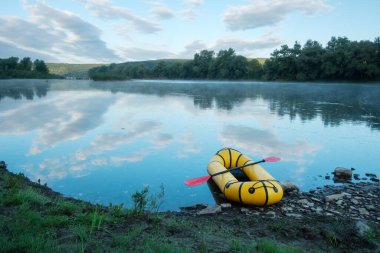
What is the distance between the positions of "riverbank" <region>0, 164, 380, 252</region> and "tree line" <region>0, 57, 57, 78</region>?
100 meters

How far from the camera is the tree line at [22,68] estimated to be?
94812 millimetres

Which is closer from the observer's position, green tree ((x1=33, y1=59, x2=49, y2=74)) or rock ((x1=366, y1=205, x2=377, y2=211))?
rock ((x1=366, y1=205, x2=377, y2=211))

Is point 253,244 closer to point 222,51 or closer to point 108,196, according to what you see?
point 108,196

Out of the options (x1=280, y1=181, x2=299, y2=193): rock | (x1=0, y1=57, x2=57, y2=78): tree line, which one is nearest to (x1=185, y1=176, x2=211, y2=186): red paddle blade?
(x1=280, y1=181, x2=299, y2=193): rock

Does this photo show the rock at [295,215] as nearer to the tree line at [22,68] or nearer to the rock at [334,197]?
the rock at [334,197]

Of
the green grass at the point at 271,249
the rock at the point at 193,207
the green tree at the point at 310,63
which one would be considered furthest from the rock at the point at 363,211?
the green tree at the point at 310,63

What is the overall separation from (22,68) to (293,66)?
84.6m

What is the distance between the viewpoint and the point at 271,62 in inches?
3474

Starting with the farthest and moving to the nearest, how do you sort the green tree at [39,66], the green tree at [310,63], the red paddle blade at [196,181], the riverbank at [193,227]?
1. the green tree at [39,66]
2. the green tree at [310,63]
3. the red paddle blade at [196,181]
4. the riverbank at [193,227]

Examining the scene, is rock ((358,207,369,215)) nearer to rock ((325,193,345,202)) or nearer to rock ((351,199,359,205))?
rock ((351,199,359,205))

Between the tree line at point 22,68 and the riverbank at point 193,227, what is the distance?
100152mm

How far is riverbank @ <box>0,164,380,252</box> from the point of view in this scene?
13.2 ft

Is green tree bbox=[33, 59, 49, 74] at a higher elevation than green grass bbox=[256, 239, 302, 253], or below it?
higher

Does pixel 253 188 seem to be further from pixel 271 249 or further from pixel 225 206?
pixel 271 249
